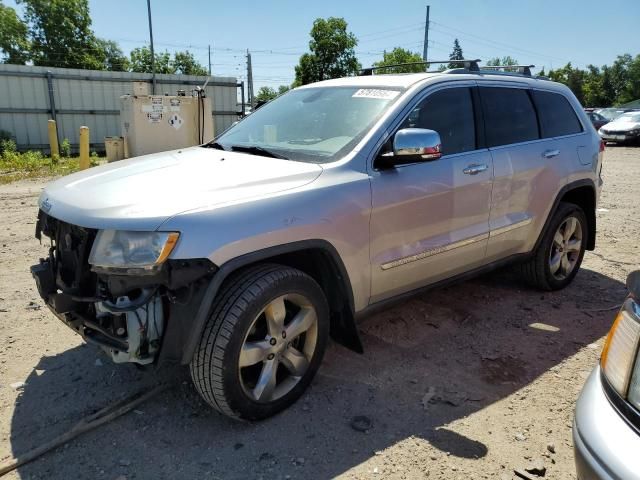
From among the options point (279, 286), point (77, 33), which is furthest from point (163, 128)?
point (77, 33)

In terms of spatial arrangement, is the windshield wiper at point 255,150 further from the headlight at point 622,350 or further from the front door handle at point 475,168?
the headlight at point 622,350

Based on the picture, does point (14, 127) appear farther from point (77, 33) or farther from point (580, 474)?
point (77, 33)

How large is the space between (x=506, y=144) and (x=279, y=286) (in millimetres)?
2299

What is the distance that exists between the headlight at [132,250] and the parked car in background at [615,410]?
1.74 meters

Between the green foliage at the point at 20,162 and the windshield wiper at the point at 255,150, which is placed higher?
the windshield wiper at the point at 255,150

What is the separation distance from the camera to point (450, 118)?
3666mm

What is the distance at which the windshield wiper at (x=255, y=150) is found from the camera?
10.6ft

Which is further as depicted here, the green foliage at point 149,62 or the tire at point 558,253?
the green foliage at point 149,62

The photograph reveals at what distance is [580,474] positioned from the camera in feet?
5.71

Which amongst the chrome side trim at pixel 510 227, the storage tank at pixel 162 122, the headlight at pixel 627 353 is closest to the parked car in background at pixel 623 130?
the storage tank at pixel 162 122

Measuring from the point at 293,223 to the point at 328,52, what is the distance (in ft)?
110

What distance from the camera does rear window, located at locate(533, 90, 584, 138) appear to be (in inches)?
173

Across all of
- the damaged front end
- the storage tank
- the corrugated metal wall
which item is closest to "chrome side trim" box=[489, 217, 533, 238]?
the damaged front end

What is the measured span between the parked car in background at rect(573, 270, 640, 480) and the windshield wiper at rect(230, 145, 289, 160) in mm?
1983
